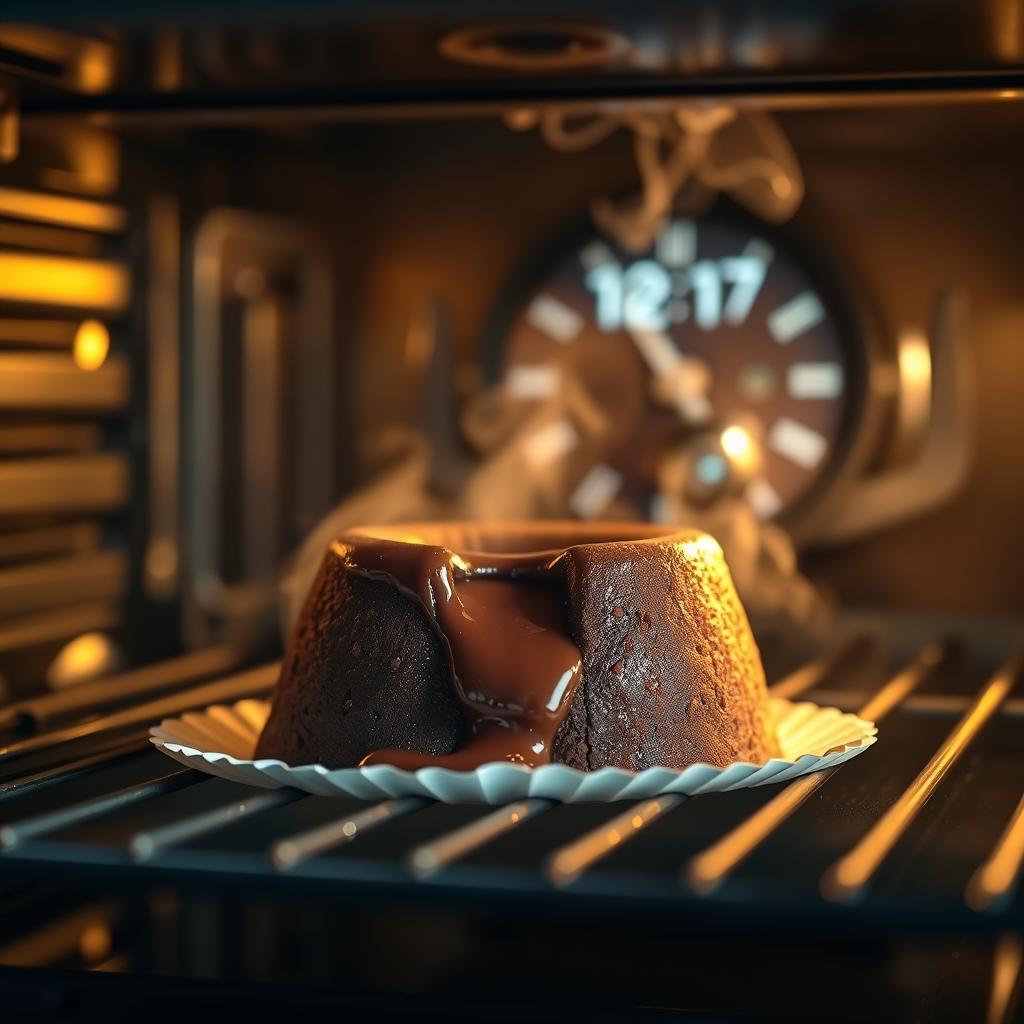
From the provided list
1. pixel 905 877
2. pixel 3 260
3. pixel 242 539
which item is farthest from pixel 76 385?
pixel 905 877

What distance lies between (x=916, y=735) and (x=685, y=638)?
0.28 metres

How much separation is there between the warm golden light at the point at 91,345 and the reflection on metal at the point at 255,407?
13cm

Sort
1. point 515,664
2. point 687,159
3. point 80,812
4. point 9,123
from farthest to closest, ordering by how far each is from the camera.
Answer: point 687,159
point 9,123
point 515,664
point 80,812

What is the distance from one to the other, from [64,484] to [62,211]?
23 centimetres

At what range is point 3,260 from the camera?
1265 mm

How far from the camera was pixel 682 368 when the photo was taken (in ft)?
5.61

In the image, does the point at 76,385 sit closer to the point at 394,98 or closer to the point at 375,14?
the point at 394,98

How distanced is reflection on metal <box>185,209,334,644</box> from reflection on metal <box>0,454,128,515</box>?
4.6 inches

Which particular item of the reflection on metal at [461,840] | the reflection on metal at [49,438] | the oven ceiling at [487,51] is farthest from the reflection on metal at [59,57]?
the reflection on metal at [461,840]

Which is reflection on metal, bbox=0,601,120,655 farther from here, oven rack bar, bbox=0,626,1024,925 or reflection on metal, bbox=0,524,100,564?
oven rack bar, bbox=0,626,1024,925

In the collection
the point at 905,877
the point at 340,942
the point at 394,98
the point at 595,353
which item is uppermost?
the point at 394,98

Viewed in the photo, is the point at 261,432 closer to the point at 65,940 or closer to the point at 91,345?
the point at 91,345

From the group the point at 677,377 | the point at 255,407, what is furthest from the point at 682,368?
the point at 255,407

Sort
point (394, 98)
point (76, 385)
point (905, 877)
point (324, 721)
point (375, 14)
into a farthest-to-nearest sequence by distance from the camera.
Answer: point (76, 385), point (394, 98), point (324, 721), point (375, 14), point (905, 877)
